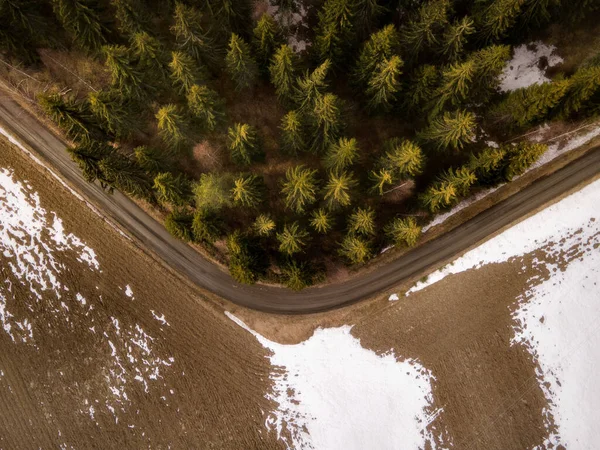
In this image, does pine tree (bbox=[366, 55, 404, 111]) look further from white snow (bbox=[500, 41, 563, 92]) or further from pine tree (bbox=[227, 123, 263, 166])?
white snow (bbox=[500, 41, 563, 92])

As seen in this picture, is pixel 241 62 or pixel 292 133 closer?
pixel 241 62

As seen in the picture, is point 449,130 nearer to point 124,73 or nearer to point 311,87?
point 311,87

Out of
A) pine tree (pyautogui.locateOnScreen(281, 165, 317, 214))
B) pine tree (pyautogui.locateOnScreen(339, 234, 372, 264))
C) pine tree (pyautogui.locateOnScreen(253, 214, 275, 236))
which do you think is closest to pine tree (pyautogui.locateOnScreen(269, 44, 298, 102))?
pine tree (pyautogui.locateOnScreen(281, 165, 317, 214))

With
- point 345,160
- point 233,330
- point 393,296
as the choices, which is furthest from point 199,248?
point 393,296

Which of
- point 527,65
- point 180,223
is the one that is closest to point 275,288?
point 180,223

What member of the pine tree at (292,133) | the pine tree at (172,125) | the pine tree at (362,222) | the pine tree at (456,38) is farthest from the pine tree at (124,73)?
the pine tree at (456,38)

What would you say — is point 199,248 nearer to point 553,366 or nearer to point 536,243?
point 536,243
